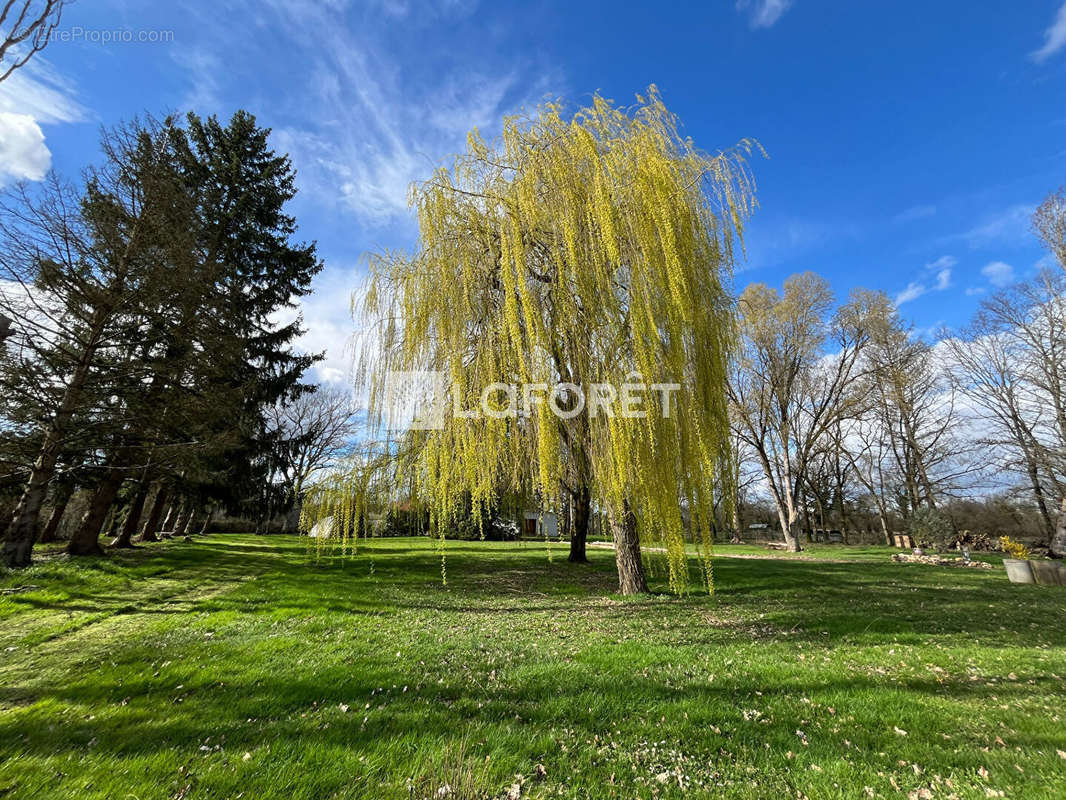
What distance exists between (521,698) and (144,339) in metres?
10.3

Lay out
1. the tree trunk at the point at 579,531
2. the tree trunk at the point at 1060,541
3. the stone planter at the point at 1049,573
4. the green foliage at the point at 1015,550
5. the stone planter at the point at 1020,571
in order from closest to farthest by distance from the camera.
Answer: the stone planter at the point at 1049,573, the stone planter at the point at 1020,571, the tree trunk at the point at 579,531, the green foliage at the point at 1015,550, the tree trunk at the point at 1060,541

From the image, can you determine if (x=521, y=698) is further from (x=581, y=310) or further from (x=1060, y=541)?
(x=1060, y=541)

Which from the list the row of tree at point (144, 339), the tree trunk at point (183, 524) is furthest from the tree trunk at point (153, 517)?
the tree trunk at point (183, 524)

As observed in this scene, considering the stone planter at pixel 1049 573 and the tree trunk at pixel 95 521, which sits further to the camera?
the tree trunk at pixel 95 521

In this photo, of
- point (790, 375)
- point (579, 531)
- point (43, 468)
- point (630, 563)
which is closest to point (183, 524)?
point (43, 468)

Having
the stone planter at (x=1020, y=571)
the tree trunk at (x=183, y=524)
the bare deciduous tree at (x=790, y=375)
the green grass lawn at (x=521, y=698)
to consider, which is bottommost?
the green grass lawn at (x=521, y=698)

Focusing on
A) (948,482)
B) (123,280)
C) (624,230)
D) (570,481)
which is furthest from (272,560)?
(948,482)

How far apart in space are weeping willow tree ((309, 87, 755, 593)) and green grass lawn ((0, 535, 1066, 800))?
1.39 m

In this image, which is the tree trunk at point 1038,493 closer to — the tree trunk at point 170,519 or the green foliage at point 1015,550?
the green foliage at point 1015,550

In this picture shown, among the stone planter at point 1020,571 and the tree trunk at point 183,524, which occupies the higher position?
the tree trunk at point 183,524

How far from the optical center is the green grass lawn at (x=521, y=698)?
228cm

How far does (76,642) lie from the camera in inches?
177

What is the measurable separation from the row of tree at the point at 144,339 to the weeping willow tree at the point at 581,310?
17.2 ft

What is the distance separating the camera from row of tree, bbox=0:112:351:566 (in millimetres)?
7316
